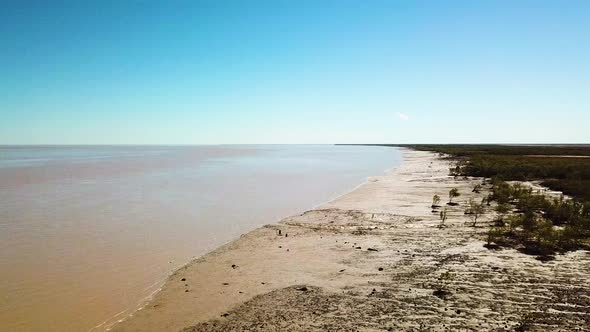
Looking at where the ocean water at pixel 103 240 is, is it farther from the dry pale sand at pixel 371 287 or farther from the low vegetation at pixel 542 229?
the low vegetation at pixel 542 229

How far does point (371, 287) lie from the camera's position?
9.05 m

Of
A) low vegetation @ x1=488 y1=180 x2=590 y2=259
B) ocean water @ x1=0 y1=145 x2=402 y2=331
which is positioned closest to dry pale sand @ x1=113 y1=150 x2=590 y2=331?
low vegetation @ x1=488 y1=180 x2=590 y2=259

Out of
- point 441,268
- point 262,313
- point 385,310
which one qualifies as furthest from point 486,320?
point 262,313

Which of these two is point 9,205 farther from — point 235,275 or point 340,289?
point 340,289

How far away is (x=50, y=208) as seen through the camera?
21.5 meters

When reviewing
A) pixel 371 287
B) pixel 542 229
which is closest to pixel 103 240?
pixel 371 287

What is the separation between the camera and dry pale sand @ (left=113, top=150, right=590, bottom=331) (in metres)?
7.28

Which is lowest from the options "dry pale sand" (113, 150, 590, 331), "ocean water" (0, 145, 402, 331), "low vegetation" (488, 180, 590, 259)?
"ocean water" (0, 145, 402, 331)

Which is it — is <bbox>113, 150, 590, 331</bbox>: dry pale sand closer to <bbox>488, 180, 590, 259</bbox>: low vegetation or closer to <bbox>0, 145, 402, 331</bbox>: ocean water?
<bbox>488, 180, 590, 259</bbox>: low vegetation

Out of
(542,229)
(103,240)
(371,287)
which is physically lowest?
(103,240)

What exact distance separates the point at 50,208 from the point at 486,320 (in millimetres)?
22813

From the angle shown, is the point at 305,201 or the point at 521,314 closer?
the point at 521,314

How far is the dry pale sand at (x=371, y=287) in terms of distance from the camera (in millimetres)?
7277

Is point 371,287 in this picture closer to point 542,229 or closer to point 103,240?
point 542,229
